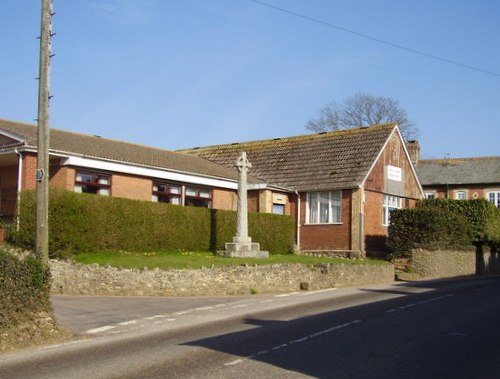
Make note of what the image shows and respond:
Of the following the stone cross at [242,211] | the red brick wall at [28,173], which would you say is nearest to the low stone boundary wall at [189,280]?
the stone cross at [242,211]

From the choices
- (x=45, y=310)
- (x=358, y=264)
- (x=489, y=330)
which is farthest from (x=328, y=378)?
(x=358, y=264)

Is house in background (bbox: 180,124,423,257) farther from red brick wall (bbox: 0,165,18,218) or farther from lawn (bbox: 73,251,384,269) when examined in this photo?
red brick wall (bbox: 0,165,18,218)

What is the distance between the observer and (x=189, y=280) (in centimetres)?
2080

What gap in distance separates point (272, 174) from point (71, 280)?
20.1 metres

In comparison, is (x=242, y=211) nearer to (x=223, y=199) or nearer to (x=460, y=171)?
(x=223, y=199)

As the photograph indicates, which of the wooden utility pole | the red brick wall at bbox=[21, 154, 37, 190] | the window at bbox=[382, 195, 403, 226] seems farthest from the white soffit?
the wooden utility pole

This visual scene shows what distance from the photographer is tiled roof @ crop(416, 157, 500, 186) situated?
5584 centimetres

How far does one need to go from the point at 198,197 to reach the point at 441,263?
12.3m

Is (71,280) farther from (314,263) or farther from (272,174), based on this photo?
(272,174)

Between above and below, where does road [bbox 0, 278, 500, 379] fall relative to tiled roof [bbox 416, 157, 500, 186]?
below

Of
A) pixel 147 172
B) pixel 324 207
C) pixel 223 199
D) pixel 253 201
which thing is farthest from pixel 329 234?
pixel 147 172

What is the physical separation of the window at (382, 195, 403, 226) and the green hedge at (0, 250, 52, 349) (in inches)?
1005

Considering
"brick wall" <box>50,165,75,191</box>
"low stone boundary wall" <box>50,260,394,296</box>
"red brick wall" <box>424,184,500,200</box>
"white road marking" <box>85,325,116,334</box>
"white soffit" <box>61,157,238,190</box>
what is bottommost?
"white road marking" <box>85,325,116,334</box>

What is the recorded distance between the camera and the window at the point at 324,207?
3475cm
